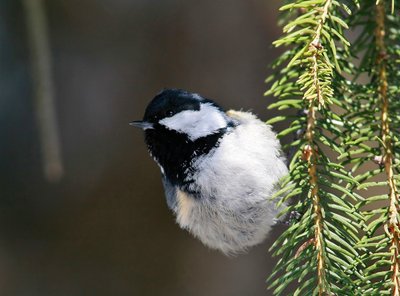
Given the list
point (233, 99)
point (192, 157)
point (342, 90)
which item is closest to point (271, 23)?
point (233, 99)

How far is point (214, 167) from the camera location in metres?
1.30

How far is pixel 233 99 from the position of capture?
2.33 meters

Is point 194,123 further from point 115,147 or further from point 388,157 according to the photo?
point 115,147

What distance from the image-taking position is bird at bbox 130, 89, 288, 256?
129 centimetres

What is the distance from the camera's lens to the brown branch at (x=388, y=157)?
76 centimetres

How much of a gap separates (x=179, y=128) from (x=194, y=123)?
40 millimetres

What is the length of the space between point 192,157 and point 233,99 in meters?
1.02

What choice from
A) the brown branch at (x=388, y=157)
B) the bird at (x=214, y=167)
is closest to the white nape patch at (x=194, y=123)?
the bird at (x=214, y=167)

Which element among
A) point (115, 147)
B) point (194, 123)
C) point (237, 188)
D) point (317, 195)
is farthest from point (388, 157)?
point (115, 147)

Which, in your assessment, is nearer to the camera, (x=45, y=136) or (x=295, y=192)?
(x=295, y=192)

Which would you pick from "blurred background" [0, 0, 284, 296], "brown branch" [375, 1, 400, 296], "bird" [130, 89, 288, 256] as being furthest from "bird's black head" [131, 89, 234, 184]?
"blurred background" [0, 0, 284, 296]

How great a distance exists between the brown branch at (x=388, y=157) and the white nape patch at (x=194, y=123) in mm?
538

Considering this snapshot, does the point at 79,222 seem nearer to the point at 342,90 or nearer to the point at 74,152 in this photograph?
the point at 74,152

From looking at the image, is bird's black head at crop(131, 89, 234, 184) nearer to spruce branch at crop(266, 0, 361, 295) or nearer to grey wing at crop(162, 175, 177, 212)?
grey wing at crop(162, 175, 177, 212)
